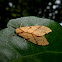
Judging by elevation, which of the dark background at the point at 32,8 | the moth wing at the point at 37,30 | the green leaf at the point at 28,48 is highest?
the dark background at the point at 32,8

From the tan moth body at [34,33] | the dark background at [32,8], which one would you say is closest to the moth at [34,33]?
the tan moth body at [34,33]

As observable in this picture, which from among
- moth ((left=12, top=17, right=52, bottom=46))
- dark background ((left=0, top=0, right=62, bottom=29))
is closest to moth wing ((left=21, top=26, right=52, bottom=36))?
moth ((left=12, top=17, right=52, bottom=46))

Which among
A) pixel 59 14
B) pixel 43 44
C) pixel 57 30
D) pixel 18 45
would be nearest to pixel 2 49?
pixel 18 45

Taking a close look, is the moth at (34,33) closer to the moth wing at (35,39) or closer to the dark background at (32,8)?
the moth wing at (35,39)

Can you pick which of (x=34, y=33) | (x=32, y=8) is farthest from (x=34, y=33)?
(x=32, y=8)

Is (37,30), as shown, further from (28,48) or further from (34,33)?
(28,48)

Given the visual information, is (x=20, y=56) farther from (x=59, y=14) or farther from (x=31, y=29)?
(x=59, y=14)

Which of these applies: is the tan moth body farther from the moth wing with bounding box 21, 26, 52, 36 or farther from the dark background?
the dark background
